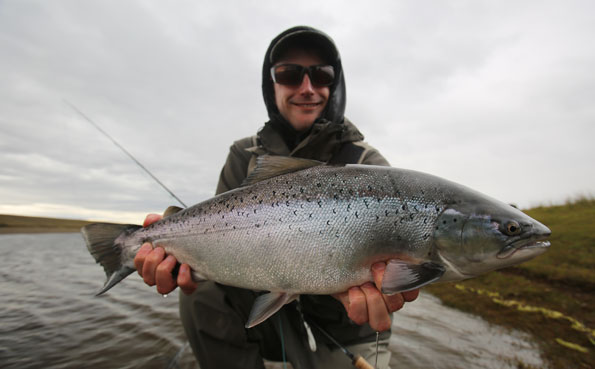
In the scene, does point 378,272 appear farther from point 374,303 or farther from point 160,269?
point 160,269

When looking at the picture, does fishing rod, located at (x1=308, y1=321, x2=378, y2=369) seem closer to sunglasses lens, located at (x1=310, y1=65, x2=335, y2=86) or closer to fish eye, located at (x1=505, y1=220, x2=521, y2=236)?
fish eye, located at (x1=505, y1=220, x2=521, y2=236)

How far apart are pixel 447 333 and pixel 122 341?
5.76 m

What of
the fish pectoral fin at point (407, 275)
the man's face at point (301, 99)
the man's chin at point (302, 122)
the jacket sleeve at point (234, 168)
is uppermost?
the man's face at point (301, 99)

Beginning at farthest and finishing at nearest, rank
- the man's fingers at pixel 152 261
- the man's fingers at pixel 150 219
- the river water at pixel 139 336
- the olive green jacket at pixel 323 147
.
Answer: the river water at pixel 139 336, the olive green jacket at pixel 323 147, the man's fingers at pixel 150 219, the man's fingers at pixel 152 261

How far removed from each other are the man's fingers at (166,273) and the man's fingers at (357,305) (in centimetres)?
141

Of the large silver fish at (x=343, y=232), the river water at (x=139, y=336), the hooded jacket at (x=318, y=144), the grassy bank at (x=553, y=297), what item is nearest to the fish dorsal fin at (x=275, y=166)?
the large silver fish at (x=343, y=232)

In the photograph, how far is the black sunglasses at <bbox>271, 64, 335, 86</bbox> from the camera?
3439 mm

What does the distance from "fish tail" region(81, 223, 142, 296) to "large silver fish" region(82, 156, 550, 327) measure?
0.60 metres

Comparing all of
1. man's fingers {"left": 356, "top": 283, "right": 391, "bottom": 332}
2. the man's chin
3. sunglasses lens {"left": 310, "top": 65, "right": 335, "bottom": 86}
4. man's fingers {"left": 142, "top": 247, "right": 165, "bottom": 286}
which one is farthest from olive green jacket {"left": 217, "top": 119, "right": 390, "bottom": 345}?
man's fingers {"left": 142, "top": 247, "right": 165, "bottom": 286}

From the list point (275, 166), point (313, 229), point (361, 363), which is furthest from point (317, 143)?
point (361, 363)

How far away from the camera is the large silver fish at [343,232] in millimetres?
1711

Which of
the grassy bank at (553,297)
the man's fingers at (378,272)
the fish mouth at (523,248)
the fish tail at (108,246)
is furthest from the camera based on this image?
the grassy bank at (553,297)

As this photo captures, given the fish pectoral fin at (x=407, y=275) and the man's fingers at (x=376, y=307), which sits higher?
the fish pectoral fin at (x=407, y=275)

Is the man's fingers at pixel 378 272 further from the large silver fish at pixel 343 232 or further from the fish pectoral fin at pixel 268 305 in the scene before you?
the fish pectoral fin at pixel 268 305
